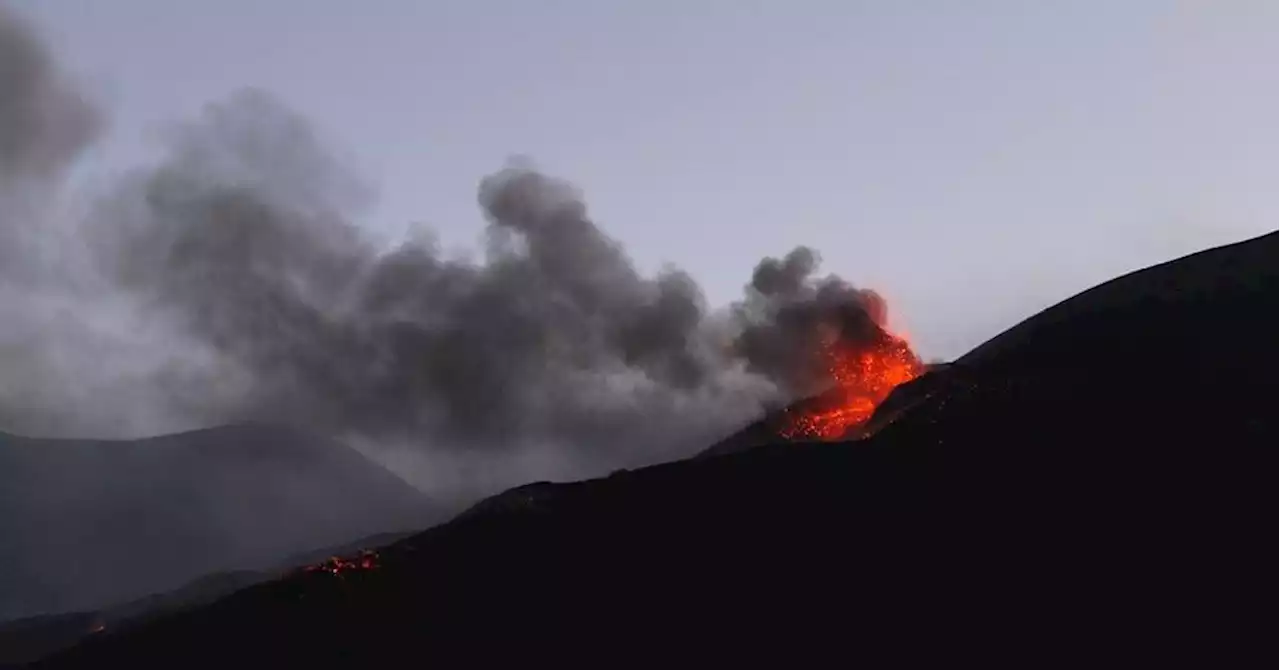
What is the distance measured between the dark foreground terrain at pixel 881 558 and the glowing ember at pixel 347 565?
0.70 metres

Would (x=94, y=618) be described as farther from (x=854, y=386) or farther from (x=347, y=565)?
(x=347, y=565)

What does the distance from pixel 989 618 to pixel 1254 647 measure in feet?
33.6

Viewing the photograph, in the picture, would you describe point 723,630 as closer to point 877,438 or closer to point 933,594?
point 933,594

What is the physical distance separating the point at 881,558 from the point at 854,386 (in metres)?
52.7

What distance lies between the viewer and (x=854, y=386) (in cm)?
11488

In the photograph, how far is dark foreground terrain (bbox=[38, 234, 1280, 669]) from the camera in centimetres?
5556

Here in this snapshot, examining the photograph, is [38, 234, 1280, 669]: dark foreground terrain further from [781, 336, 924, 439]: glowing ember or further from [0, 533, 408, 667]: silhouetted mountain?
[0, 533, 408, 667]: silhouetted mountain

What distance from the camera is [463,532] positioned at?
6956 centimetres

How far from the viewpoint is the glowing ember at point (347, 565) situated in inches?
2547

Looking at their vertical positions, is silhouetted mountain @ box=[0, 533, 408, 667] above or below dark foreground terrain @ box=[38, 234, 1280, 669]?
above

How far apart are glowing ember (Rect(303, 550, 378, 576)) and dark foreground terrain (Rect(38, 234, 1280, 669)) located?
2.30ft

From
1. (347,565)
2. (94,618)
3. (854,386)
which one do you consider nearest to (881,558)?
(347,565)

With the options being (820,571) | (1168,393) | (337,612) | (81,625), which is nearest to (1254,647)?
(820,571)

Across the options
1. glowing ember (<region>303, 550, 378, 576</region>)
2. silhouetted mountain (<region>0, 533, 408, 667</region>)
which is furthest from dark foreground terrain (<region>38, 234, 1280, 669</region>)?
silhouetted mountain (<region>0, 533, 408, 667</region>)
